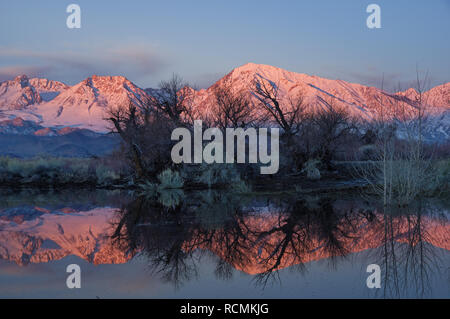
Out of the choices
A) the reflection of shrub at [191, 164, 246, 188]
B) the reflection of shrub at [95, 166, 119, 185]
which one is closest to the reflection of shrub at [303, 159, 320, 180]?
the reflection of shrub at [191, 164, 246, 188]

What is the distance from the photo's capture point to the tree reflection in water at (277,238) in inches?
311

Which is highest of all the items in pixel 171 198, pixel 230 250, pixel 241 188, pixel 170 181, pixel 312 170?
pixel 312 170

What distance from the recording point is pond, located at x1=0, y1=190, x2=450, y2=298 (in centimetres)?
693

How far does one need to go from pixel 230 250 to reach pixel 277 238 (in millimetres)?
1357

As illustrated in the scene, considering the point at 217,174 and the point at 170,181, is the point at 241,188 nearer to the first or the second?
the point at 217,174

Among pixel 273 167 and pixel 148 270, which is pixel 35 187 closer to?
pixel 273 167

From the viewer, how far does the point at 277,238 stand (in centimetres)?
1030

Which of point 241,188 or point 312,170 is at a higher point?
point 312,170

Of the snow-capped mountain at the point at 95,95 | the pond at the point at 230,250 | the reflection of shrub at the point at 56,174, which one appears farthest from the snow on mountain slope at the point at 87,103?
the pond at the point at 230,250

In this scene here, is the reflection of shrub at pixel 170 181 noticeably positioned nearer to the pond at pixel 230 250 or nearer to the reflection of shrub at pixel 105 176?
the reflection of shrub at pixel 105 176

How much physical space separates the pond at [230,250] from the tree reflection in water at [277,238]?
23mm

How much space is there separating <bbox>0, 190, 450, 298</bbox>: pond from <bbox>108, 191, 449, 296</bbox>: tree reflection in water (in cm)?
2

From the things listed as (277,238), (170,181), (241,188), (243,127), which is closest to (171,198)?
(241,188)

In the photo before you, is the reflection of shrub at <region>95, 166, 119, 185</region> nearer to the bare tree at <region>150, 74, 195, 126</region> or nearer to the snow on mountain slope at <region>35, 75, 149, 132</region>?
the bare tree at <region>150, 74, 195, 126</region>
